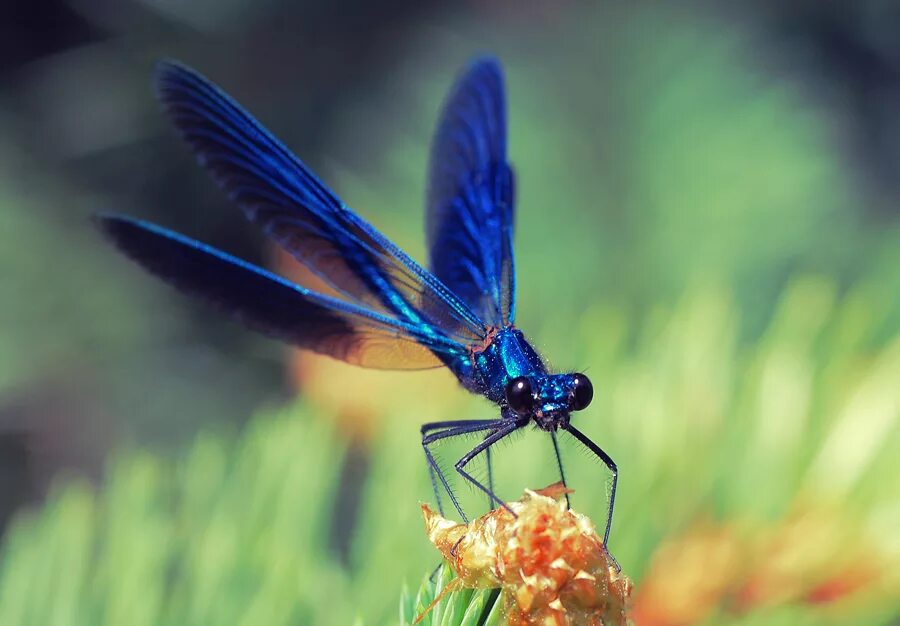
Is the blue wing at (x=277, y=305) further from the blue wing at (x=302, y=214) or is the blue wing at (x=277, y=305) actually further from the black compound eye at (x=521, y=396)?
the black compound eye at (x=521, y=396)

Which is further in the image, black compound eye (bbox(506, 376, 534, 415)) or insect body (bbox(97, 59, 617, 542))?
insect body (bbox(97, 59, 617, 542))

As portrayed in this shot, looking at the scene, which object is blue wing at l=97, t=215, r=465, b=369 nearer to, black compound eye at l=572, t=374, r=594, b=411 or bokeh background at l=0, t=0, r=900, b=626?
bokeh background at l=0, t=0, r=900, b=626

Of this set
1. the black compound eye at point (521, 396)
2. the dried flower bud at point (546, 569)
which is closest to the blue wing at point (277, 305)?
the black compound eye at point (521, 396)

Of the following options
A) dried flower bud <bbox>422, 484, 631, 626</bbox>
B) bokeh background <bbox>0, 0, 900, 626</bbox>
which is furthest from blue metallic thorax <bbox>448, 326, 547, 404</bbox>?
dried flower bud <bbox>422, 484, 631, 626</bbox>

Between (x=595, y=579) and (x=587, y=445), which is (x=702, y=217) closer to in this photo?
(x=587, y=445)

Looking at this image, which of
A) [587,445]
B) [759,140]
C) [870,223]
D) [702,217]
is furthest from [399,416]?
[870,223]

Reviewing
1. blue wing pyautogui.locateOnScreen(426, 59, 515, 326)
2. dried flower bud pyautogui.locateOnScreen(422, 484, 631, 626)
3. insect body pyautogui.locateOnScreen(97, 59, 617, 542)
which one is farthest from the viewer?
blue wing pyautogui.locateOnScreen(426, 59, 515, 326)

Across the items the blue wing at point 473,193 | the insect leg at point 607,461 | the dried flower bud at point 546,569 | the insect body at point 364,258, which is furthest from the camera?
the blue wing at point 473,193
